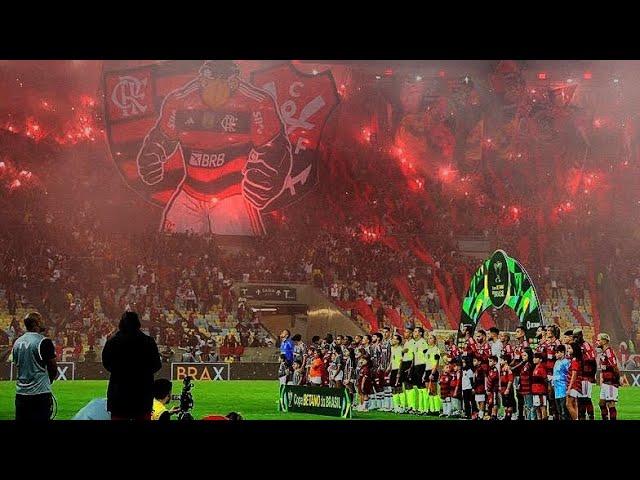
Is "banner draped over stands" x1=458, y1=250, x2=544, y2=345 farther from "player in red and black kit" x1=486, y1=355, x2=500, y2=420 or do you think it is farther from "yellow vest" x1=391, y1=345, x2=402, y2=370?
"yellow vest" x1=391, y1=345, x2=402, y2=370

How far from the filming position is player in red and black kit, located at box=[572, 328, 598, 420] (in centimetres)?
1080

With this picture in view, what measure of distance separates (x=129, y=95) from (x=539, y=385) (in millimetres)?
15585

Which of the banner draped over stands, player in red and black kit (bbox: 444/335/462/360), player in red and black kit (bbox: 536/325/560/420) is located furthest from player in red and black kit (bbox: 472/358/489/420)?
player in red and black kit (bbox: 536/325/560/420)

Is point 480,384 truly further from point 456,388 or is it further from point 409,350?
point 409,350

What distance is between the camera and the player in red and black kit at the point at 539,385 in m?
11.2

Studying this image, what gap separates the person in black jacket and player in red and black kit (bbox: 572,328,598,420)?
6039mm

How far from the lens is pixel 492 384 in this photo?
11875 millimetres

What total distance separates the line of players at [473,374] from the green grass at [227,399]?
1.57 ft

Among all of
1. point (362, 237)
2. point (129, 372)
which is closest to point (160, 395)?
point (129, 372)
